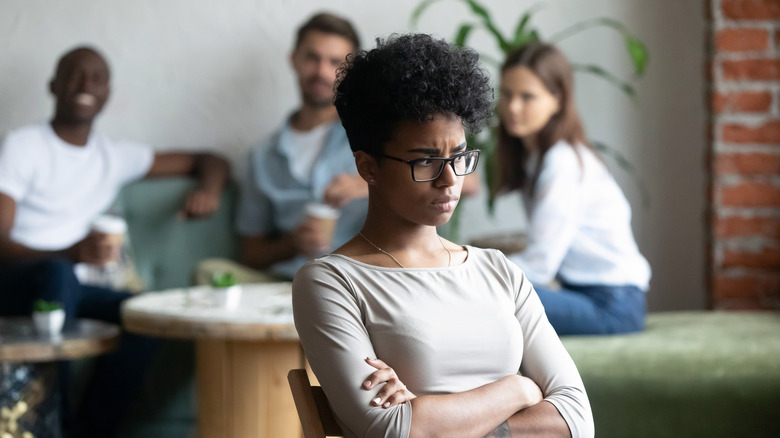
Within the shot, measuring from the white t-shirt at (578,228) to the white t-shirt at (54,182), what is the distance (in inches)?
63.9

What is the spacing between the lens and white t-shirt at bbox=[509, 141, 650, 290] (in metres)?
2.39

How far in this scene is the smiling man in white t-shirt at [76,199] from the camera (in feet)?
8.99

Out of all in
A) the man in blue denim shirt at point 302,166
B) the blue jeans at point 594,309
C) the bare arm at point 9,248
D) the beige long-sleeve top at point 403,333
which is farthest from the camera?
the man in blue denim shirt at point 302,166

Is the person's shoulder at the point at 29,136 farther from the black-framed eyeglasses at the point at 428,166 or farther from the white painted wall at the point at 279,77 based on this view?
the black-framed eyeglasses at the point at 428,166

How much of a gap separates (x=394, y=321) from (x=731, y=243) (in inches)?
90.1

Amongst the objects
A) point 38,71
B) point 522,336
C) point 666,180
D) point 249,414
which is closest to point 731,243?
point 666,180

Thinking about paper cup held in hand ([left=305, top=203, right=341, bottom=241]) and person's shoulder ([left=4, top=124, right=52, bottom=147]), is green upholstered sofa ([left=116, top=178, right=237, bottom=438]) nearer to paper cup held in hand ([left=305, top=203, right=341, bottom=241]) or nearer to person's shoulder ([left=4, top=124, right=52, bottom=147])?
person's shoulder ([left=4, top=124, right=52, bottom=147])

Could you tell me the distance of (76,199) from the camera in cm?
309

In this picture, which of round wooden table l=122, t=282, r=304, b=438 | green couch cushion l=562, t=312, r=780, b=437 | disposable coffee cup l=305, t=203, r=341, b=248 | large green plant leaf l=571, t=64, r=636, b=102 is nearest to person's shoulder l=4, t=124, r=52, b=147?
round wooden table l=122, t=282, r=304, b=438

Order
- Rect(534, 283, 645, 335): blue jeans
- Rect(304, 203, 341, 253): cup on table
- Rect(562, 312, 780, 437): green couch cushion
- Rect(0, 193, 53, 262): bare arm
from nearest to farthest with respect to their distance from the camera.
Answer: Rect(562, 312, 780, 437): green couch cushion < Rect(534, 283, 645, 335): blue jeans < Rect(304, 203, 341, 253): cup on table < Rect(0, 193, 53, 262): bare arm

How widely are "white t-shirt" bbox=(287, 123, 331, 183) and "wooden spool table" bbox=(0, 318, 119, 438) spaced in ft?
3.14

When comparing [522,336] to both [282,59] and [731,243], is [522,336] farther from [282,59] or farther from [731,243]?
[282,59]

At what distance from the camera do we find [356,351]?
1.08 meters

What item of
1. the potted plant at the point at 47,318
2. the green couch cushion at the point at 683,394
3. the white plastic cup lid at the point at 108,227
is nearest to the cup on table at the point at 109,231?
the white plastic cup lid at the point at 108,227
